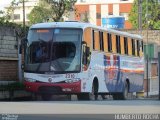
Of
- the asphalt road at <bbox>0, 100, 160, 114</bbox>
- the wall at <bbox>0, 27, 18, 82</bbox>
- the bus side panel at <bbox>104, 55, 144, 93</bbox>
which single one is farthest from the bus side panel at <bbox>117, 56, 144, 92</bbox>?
the asphalt road at <bbox>0, 100, 160, 114</bbox>

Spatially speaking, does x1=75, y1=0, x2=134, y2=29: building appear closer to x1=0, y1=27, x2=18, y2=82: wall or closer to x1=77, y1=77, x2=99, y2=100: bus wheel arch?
x1=0, y1=27, x2=18, y2=82: wall

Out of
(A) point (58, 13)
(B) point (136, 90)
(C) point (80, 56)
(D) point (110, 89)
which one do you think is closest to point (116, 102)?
(C) point (80, 56)

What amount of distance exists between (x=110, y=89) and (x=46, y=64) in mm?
3409

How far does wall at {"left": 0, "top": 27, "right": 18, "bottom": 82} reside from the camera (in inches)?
973

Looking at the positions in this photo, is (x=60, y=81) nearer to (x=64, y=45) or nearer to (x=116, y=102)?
(x=64, y=45)

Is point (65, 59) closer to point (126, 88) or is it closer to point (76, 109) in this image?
point (126, 88)

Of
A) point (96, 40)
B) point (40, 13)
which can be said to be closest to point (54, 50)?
point (96, 40)

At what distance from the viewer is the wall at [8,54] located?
2472cm

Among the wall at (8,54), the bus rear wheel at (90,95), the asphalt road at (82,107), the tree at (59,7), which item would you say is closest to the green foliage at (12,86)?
the wall at (8,54)

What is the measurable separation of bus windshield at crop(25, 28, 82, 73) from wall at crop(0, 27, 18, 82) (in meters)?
3.33

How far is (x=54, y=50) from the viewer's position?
21094 mm

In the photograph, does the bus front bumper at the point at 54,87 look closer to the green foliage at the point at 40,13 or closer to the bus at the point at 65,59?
the bus at the point at 65,59

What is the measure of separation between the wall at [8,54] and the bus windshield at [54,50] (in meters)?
3.33

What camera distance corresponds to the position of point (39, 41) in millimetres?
Answer: 21312
